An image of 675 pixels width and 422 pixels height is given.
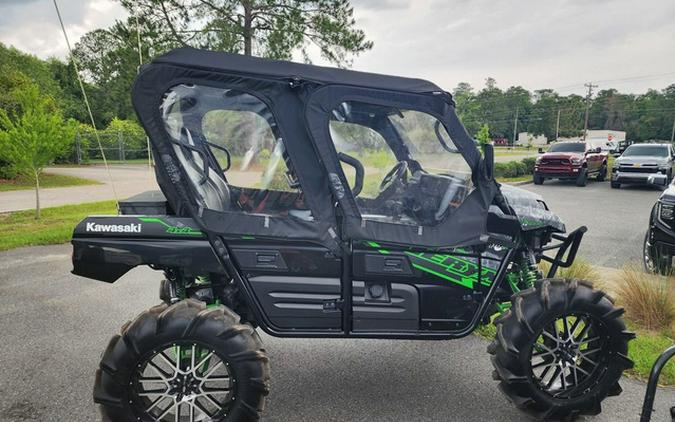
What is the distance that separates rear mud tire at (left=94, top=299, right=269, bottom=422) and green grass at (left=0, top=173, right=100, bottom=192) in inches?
627

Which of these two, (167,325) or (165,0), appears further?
(165,0)

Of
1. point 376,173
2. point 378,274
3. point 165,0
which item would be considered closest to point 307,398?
point 378,274

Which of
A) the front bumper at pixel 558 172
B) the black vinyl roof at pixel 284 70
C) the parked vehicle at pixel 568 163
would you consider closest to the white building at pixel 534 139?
the parked vehicle at pixel 568 163

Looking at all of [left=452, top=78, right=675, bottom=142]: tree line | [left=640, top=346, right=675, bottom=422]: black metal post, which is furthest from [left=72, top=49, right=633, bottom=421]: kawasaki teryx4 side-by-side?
[left=452, top=78, right=675, bottom=142]: tree line

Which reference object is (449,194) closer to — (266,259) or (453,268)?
(453,268)

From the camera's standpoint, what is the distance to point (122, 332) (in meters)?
2.56

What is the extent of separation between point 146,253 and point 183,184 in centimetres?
51

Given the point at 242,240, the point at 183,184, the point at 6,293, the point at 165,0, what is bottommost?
the point at 6,293

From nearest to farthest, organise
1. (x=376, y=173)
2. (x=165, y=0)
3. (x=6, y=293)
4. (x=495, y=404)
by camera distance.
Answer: (x=376, y=173)
(x=495, y=404)
(x=6, y=293)
(x=165, y=0)

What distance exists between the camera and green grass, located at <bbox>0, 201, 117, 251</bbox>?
780 centimetres

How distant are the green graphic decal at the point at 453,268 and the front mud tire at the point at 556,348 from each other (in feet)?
0.90

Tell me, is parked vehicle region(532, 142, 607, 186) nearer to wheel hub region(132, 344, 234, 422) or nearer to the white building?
wheel hub region(132, 344, 234, 422)

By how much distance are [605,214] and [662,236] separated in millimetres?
6154

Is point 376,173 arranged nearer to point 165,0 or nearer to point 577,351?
point 577,351
